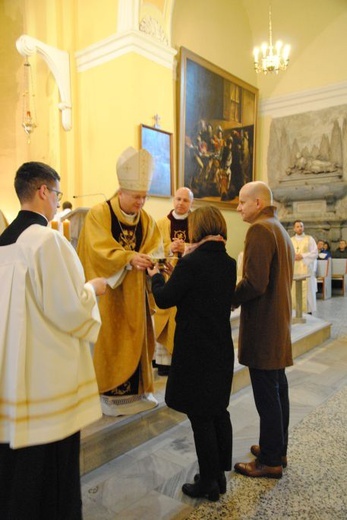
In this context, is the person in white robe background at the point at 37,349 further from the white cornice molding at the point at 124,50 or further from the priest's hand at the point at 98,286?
the white cornice molding at the point at 124,50

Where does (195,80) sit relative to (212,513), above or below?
above

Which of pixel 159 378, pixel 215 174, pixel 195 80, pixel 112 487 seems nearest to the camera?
pixel 112 487

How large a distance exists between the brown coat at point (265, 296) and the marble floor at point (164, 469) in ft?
2.57

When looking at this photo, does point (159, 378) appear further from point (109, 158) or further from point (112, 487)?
point (109, 158)

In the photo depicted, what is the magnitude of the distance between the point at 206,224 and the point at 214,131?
7646 mm

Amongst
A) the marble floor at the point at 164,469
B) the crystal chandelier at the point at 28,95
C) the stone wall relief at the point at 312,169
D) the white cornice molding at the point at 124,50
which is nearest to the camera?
the marble floor at the point at 164,469

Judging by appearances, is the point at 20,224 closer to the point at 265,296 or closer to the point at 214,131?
the point at 265,296

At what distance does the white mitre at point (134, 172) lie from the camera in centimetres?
270

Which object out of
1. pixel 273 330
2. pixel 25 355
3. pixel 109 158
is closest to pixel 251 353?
pixel 273 330

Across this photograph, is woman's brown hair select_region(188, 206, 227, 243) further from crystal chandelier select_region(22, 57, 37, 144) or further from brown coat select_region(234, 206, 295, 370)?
crystal chandelier select_region(22, 57, 37, 144)

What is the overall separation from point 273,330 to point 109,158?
17.9 feet

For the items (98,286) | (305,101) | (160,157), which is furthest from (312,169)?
(98,286)

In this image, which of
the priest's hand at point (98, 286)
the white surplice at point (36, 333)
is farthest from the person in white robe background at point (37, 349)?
the priest's hand at point (98, 286)

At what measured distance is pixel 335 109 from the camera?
10.8 m
